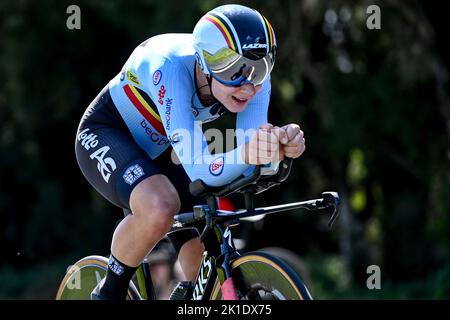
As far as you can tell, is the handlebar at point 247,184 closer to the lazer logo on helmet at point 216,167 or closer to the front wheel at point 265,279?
the lazer logo on helmet at point 216,167

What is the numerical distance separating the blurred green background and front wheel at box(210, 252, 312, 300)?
371 centimetres

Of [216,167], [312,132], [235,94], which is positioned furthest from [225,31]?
[312,132]

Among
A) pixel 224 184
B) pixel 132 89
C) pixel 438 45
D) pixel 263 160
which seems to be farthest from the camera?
pixel 438 45

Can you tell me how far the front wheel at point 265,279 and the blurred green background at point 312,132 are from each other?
3707mm

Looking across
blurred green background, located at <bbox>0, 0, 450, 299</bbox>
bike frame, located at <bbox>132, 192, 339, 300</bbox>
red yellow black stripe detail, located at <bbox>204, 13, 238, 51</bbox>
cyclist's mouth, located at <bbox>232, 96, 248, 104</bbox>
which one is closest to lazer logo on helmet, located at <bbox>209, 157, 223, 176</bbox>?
bike frame, located at <bbox>132, 192, 339, 300</bbox>

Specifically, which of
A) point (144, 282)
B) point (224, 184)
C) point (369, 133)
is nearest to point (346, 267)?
point (369, 133)

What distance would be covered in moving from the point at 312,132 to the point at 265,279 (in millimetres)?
8755

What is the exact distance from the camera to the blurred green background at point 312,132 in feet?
35.6

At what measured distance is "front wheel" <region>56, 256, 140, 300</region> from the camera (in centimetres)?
511

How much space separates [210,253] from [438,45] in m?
7.10

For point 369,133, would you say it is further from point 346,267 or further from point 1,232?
point 1,232

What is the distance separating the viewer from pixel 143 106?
4750mm

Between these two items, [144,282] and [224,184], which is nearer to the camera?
[224,184]

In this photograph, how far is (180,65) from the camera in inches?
175
